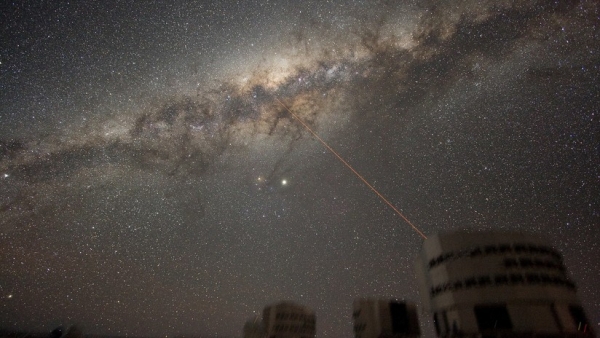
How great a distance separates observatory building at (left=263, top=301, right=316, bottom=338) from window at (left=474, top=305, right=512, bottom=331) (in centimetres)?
3886

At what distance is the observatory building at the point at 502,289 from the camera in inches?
984

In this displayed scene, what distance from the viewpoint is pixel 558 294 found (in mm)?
25750

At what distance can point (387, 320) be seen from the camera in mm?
40812

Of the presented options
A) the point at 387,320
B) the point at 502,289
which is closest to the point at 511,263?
the point at 502,289

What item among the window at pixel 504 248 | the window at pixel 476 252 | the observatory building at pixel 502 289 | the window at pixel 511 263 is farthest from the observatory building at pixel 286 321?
the window at pixel 511 263

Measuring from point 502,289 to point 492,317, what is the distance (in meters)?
2.50

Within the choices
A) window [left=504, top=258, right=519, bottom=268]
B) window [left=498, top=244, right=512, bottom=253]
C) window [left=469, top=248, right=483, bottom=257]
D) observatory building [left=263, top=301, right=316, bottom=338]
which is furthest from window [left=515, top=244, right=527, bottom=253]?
observatory building [left=263, top=301, right=316, bottom=338]

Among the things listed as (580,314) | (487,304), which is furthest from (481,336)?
(580,314)

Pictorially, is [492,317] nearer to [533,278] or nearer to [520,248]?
[533,278]

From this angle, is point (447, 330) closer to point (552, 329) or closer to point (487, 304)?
point (487, 304)

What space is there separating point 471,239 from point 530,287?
18.4ft

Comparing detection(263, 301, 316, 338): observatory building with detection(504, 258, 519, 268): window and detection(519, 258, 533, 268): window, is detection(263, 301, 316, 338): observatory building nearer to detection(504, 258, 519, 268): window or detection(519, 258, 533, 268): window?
detection(504, 258, 519, 268): window

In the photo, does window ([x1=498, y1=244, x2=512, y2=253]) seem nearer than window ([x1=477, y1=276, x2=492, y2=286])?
No

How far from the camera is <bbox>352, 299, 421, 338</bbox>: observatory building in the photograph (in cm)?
4012
